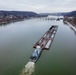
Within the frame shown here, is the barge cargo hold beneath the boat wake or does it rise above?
beneath

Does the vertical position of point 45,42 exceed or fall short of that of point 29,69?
it falls short

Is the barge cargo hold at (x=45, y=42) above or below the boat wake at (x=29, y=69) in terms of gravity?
below

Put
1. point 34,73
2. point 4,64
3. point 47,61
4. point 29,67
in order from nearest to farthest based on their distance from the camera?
1. point 34,73
2. point 29,67
3. point 4,64
4. point 47,61

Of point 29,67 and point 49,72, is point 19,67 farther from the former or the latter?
point 49,72

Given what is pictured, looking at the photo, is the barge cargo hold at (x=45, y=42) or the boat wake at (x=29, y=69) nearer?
the boat wake at (x=29, y=69)

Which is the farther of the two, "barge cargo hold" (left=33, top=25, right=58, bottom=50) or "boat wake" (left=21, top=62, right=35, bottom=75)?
"barge cargo hold" (left=33, top=25, right=58, bottom=50)

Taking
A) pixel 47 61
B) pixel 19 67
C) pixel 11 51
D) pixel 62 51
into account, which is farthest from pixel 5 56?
pixel 62 51

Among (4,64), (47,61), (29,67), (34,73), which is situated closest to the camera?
(34,73)

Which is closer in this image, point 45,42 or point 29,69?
point 29,69
